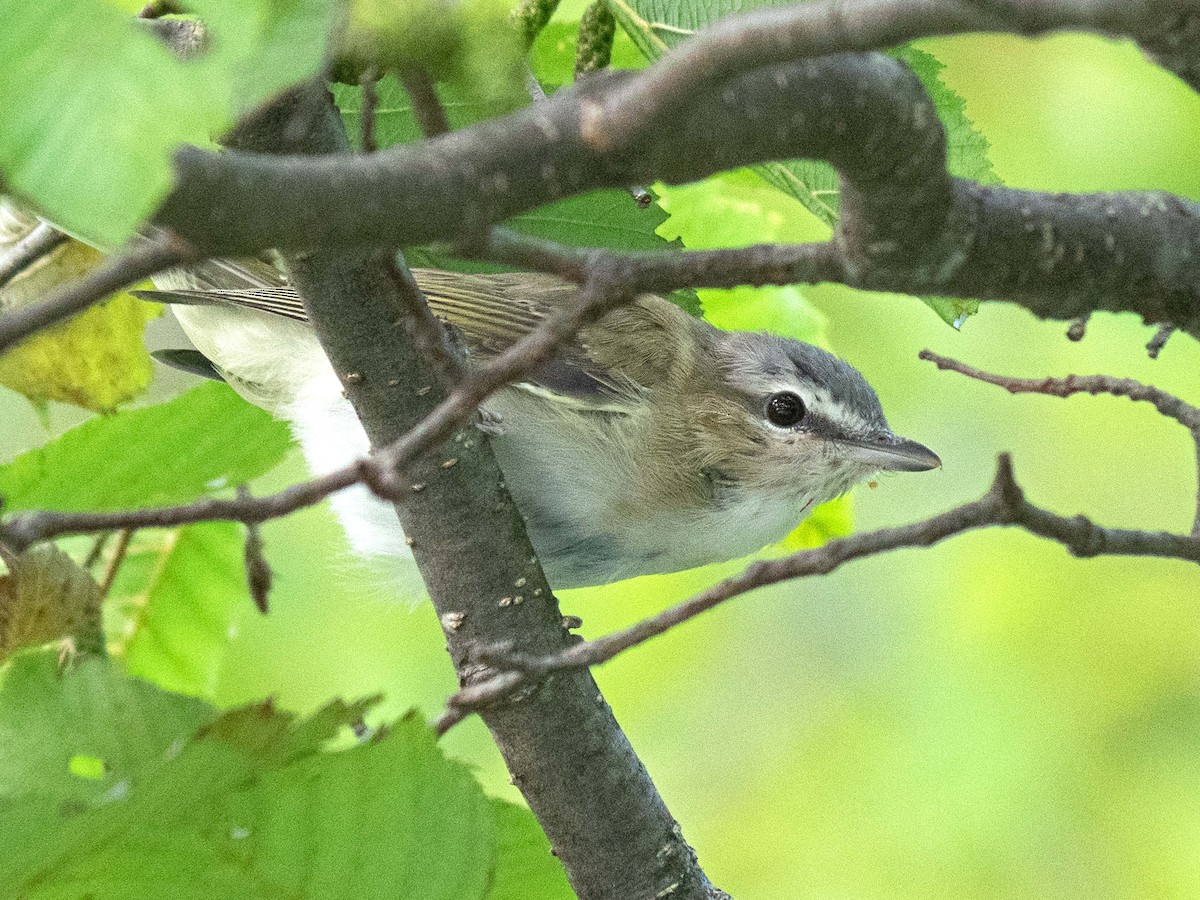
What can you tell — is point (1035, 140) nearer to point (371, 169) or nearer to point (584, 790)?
point (584, 790)

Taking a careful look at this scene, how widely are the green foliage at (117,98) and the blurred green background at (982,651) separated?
388cm

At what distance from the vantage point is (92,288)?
0.79 m

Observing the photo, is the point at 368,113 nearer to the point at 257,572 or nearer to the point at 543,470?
the point at 257,572

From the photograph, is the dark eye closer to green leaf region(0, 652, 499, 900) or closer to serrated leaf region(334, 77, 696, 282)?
serrated leaf region(334, 77, 696, 282)

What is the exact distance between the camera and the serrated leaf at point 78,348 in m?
2.28

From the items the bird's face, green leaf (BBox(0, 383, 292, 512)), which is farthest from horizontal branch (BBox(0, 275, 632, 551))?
the bird's face

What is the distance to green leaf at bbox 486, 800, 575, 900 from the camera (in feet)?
5.37

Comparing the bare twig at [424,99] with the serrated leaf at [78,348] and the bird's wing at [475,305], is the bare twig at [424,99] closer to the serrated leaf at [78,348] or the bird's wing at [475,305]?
the serrated leaf at [78,348]

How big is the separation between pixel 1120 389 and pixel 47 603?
1.49m

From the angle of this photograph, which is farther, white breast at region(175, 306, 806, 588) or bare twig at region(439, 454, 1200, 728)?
white breast at region(175, 306, 806, 588)

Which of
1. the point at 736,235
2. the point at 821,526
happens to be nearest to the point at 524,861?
the point at 736,235

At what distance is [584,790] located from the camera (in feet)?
6.14

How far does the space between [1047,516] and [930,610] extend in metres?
4.04

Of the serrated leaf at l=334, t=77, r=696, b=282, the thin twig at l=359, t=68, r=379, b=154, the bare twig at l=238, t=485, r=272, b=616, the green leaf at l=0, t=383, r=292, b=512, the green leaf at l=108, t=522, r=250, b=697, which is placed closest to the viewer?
the thin twig at l=359, t=68, r=379, b=154
